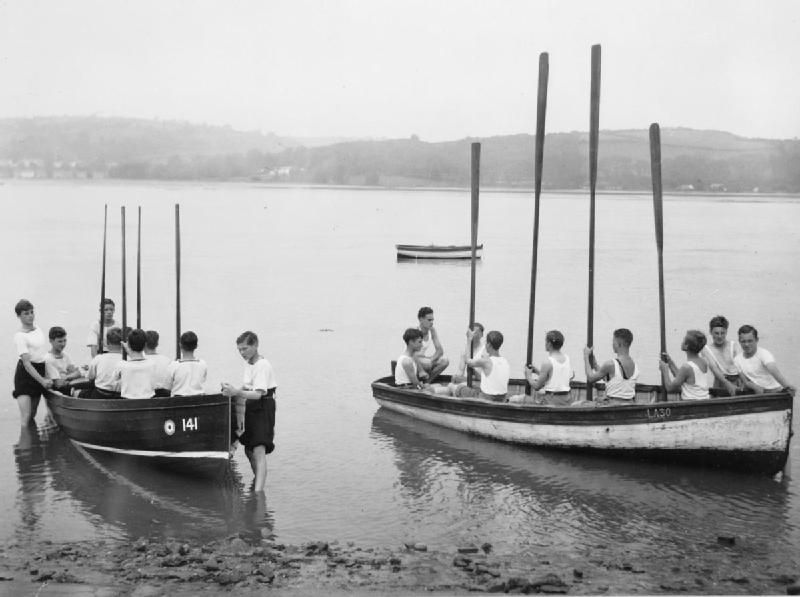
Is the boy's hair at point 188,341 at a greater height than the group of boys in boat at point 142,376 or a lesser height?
greater

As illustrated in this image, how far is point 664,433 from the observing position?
1375 centimetres

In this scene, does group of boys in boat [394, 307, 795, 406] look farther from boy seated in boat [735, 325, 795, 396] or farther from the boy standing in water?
the boy standing in water

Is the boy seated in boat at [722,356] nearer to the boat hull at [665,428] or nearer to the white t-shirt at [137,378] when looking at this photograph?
the boat hull at [665,428]

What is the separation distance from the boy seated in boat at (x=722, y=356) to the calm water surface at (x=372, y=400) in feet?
4.33

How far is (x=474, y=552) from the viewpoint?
10.9 metres

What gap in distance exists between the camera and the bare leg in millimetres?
15609

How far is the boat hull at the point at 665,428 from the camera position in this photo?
42.7 ft

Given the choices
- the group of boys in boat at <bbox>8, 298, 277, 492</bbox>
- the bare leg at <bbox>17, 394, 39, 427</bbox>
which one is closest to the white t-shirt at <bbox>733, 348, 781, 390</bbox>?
the group of boys in boat at <bbox>8, 298, 277, 492</bbox>

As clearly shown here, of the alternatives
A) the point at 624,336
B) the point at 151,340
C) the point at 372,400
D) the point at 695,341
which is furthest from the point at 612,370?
the point at 372,400

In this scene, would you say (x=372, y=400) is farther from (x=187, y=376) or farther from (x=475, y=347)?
(x=187, y=376)

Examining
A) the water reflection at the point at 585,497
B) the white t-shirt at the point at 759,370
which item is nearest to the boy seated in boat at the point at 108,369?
the water reflection at the point at 585,497

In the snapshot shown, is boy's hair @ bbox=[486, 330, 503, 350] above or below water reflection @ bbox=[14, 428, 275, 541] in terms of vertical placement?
above

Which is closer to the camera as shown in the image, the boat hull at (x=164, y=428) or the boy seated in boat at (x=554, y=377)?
the boat hull at (x=164, y=428)

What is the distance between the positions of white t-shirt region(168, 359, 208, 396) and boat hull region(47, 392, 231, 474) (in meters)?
0.28
